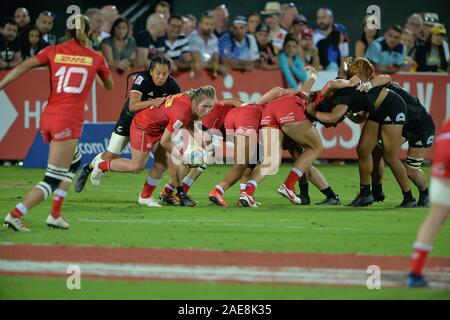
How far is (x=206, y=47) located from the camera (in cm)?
1936

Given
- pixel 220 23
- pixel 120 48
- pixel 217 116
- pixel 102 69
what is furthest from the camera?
pixel 220 23

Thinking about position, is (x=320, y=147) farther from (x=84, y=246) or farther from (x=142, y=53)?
(x=142, y=53)

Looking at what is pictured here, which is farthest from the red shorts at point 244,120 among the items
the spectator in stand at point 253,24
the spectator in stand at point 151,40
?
the spectator in stand at point 253,24

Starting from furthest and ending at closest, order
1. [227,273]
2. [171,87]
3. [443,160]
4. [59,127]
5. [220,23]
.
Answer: [220,23] < [171,87] < [59,127] < [227,273] < [443,160]

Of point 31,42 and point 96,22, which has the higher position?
point 96,22

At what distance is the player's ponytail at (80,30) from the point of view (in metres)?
10.2

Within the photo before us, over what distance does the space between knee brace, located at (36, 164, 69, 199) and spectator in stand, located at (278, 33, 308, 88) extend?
9.95m

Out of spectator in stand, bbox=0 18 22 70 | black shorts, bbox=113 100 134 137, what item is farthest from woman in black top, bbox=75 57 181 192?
spectator in stand, bbox=0 18 22 70

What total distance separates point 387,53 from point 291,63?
2.13 m

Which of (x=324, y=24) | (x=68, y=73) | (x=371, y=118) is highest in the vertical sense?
(x=68, y=73)

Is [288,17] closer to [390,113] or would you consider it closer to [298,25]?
[298,25]

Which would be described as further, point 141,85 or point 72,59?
point 141,85

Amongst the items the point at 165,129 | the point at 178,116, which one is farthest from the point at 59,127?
the point at 165,129

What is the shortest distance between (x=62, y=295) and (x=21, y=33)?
40.4 ft
